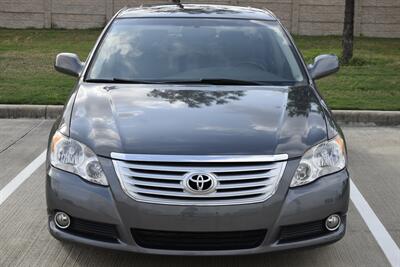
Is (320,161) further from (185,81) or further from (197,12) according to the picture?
(197,12)

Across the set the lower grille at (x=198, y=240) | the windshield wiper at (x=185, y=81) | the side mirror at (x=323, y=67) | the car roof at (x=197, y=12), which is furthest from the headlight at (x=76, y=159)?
the side mirror at (x=323, y=67)

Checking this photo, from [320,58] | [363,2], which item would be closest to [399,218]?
[320,58]

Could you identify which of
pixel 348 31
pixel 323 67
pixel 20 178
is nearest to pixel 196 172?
pixel 323 67

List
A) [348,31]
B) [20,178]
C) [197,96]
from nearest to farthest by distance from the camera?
[197,96]
[20,178]
[348,31]

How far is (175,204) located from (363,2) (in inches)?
801

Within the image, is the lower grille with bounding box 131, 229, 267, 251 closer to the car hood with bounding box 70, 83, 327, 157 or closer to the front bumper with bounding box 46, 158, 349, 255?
the front bumper with bounding box 46, 158, 349, 255

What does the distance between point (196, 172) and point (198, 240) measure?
386 millimetres

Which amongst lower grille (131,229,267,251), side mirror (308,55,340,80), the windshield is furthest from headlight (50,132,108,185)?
side mirror (308,55,340,80)

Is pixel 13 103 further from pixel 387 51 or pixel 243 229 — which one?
pixel 387 51

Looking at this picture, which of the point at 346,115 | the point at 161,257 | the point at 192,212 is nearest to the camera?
the point at 192,212

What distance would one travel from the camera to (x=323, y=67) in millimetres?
4949

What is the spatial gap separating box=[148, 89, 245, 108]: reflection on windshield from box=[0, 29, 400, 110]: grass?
477 centimetres

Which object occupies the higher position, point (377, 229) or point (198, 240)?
point (198, 240)

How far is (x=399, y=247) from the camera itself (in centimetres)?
419
